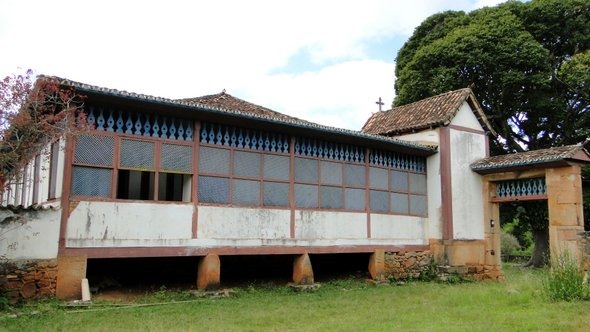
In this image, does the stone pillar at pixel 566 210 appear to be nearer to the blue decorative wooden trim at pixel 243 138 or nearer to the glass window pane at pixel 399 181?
the glass window pane at pixel 399 181

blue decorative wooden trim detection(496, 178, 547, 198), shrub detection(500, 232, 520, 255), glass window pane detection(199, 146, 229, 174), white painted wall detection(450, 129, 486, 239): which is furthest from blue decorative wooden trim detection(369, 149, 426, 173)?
shrub detection(500, 232, 520, 255)

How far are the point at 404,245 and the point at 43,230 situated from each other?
9310 mm

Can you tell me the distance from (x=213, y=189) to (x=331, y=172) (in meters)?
3.43

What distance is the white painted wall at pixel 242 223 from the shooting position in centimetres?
1127

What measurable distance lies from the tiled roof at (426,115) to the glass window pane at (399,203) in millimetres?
2439

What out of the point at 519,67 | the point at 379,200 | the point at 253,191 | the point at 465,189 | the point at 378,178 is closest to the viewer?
the point at 253,191

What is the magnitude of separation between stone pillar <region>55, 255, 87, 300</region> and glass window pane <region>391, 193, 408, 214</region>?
8295mm

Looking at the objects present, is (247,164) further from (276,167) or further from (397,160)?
(397,160)

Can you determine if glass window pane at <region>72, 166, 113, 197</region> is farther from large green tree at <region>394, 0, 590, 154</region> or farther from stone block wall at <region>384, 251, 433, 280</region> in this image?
large green tree at <region>394, 0, 590, 154</region>

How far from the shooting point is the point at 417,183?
1570 centimetres

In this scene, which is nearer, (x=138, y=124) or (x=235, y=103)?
(x=138, y=124)

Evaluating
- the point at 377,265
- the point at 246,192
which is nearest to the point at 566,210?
the point at 377,265

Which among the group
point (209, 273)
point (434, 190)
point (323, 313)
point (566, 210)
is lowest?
point (323, 313)

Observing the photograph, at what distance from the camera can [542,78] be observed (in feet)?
66.1
